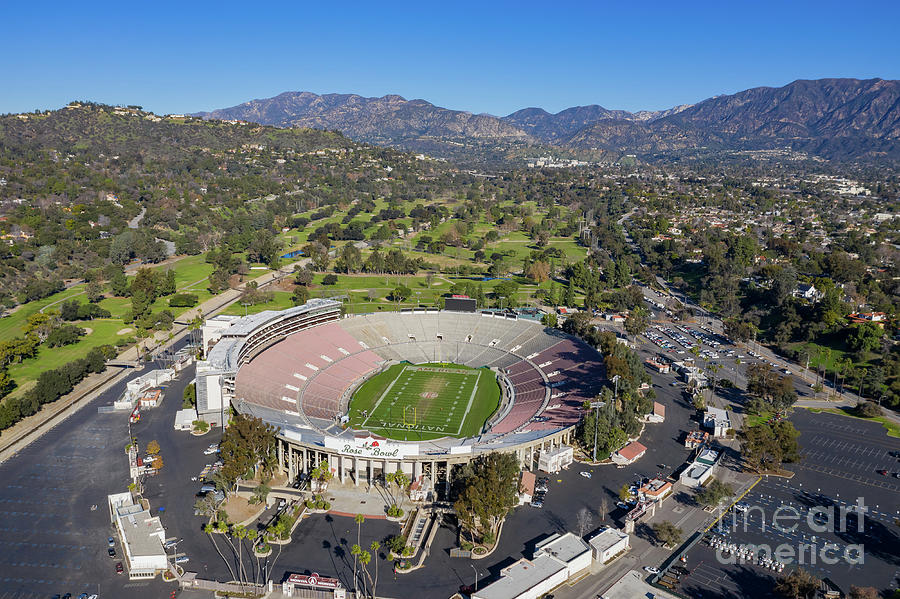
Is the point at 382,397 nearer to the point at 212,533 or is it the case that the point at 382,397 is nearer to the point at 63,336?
the point at 212,533

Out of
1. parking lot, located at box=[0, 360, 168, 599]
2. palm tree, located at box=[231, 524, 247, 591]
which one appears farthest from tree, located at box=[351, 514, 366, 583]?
parking lot, located at box=[0, 360, 168, 599]

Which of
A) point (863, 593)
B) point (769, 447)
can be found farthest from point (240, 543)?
point (769, 447)

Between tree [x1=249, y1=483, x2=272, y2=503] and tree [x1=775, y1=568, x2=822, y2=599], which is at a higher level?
tree [x1=775, y1=568, x2=822, y2=599]

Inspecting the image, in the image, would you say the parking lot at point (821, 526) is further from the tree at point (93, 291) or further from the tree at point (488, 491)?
the tree at point (93, 291)

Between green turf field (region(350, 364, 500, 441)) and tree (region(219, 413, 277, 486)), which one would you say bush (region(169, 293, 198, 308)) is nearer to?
green turf field (region(350, 364, 500, 441))

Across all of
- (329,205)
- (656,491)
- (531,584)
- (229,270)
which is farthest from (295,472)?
(329,205)
